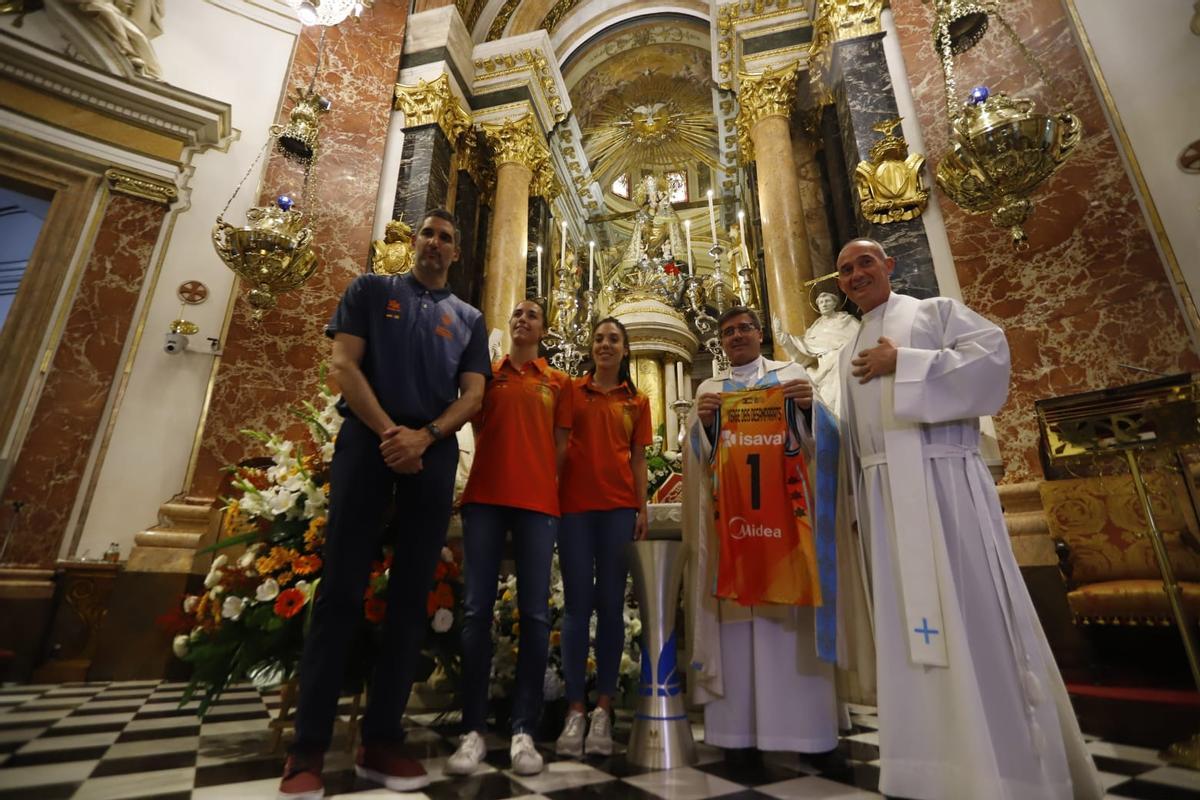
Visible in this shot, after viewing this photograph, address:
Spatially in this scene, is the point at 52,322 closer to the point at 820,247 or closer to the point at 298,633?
the point at 298,633

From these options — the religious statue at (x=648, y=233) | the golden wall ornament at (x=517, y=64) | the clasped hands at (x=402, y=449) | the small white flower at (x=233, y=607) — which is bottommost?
the small white flower at (x=233, y=607)

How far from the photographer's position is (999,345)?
182 cm

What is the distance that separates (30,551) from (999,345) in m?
6.01

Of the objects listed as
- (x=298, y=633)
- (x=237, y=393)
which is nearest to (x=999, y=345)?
(x=298, y=633)

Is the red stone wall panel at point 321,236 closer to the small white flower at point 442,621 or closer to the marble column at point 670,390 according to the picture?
the small white flower at point 442,621

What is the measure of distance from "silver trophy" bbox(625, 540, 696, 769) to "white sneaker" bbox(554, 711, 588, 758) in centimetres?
18

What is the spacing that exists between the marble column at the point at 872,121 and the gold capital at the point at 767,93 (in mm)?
879

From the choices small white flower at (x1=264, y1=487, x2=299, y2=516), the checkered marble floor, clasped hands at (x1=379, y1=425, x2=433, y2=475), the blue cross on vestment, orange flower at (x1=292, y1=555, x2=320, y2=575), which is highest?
clasped hands at (x1=379, y1=425, x2=433, y2=475)

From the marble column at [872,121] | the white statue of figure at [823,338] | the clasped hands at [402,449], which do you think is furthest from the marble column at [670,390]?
the clasped hands at [402,449]

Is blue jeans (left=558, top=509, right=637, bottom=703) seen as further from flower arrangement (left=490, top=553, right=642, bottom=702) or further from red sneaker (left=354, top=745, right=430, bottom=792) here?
red sneaker (left=354, top=745, right=430, bottom=792)

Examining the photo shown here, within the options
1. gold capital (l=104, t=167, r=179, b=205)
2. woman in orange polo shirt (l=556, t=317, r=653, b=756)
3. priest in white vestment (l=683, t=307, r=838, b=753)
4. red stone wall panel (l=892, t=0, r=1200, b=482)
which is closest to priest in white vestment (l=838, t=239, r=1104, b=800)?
priest in white vestment (l=683, t=307, r=838, b=753)

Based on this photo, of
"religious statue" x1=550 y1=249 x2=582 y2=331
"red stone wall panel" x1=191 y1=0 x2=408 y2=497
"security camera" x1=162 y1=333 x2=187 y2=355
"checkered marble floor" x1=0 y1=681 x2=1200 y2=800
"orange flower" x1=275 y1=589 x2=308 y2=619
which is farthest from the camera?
"religious statue" x1=550 y1=249 x2=582 y2=331

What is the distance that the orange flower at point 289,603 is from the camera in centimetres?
213

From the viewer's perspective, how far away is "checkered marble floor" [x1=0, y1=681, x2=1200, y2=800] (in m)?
1.61
